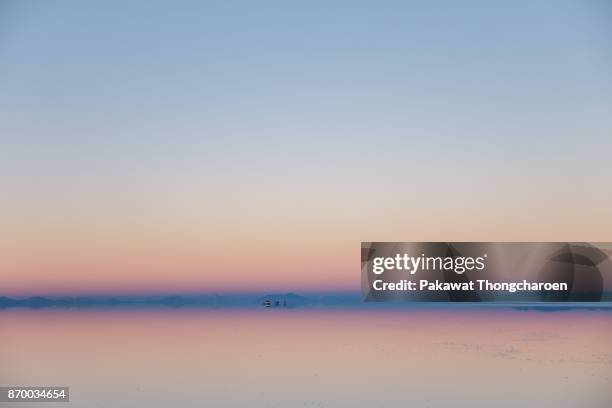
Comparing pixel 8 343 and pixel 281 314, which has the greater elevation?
pixel 281 314

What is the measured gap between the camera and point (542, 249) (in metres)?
8.08

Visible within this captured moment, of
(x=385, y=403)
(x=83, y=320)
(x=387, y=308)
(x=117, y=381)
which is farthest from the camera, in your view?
(x=387, y=308)

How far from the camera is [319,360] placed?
7371 mm

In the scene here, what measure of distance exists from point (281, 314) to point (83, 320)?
232cm

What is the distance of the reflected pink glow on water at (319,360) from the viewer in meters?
6.45

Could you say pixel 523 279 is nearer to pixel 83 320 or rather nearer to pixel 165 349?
pixel 165 349

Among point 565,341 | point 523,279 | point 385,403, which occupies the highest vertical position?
point 523,279

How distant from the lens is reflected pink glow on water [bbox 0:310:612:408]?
21.2ft

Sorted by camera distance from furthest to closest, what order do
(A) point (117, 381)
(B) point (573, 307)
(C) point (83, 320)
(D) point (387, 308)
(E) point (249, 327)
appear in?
(D) point (387, 308), (B) point (573, 307), (C) point (83, 320), (E) point (249, 327), (A) point (117, 381)

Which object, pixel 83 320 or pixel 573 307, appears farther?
pixel 573 307

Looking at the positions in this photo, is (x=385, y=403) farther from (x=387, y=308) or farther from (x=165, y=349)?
(x=387, y=308)

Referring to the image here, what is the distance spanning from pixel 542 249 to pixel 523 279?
0.36 m

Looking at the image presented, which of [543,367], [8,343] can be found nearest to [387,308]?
[543,367]

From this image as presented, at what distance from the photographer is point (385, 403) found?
20.6ft
